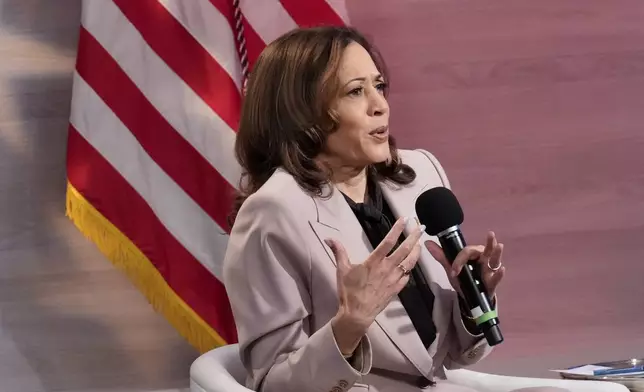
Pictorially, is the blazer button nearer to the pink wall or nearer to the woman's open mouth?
the woman's open mouth

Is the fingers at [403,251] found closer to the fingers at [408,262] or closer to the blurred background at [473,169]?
the fingers at [408,262]

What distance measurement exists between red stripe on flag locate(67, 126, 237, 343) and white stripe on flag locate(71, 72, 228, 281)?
0.06 feet

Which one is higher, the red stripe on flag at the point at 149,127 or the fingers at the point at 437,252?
the fingers at the point at 437,252

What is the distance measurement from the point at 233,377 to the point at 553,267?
1.06 m

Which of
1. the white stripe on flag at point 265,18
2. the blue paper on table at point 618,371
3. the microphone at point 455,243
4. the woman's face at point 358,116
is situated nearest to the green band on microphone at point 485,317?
the microphone at point 455,243

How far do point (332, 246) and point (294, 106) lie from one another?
0.33 meters

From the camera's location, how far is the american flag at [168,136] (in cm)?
193

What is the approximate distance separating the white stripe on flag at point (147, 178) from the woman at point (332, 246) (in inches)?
19.3

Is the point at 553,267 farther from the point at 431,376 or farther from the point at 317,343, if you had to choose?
the point at 317,343

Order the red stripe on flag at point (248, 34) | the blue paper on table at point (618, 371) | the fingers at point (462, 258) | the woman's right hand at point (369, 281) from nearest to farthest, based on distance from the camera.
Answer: the woman's right hand at point (369, 281)
the fingers at point (462, 258)
the blue paper on table at point (618, 371)
the red stripe on flag at point (248, 34)

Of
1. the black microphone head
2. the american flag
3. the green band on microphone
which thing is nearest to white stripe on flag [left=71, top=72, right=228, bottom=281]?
the american flag

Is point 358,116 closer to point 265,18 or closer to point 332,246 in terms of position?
point 332,246

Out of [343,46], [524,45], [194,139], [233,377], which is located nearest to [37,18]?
[194,139]

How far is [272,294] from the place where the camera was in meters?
1.27
